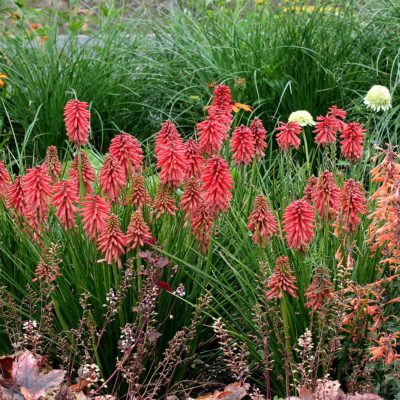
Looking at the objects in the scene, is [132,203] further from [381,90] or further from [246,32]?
[246,32]

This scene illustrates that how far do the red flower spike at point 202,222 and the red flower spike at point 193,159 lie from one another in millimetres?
188

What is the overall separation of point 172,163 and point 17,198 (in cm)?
63

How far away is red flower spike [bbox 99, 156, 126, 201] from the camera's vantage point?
10.7ft

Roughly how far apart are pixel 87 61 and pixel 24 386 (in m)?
3.80

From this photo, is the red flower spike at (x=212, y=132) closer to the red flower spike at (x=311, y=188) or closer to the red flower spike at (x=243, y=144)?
the red flower spike at (x=243, y=144)

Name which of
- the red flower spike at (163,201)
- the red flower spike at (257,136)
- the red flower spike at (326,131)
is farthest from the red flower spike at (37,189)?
the red flower spike at (326,131)

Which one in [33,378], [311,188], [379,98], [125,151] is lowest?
[33,378]

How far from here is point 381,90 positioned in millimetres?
4035

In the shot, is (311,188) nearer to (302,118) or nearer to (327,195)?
(327,195)

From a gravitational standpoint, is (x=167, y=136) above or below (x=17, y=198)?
above

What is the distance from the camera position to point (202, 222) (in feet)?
10.6

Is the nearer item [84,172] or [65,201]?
[65,201]

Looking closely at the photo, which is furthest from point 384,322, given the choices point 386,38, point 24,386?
point 386,38

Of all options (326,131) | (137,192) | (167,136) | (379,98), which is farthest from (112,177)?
(379,98)
